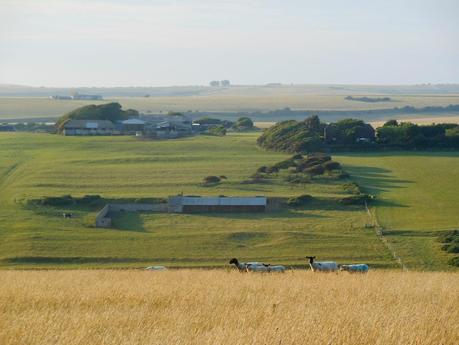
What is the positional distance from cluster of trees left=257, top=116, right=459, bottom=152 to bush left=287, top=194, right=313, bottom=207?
25.2 metres

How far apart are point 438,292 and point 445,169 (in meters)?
55.4

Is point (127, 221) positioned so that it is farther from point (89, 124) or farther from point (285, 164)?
point (89, 124)

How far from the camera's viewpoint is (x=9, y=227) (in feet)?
155

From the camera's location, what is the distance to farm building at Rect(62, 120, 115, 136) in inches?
3947

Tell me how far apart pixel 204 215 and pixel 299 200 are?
662cm

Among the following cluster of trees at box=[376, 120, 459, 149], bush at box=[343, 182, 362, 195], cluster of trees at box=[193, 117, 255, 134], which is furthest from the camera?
cluster of trees at box=[193, 117, 255, 134]

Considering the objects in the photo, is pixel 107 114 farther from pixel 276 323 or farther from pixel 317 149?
pixel 276 323

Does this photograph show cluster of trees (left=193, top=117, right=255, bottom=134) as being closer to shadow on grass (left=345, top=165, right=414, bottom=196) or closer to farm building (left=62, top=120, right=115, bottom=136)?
farm building (left=62, top=120, right=115, bottom=136)

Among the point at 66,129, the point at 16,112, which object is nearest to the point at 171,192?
the point at 66,129

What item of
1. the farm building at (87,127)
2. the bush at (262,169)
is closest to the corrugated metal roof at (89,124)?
the farm building at (87,127)

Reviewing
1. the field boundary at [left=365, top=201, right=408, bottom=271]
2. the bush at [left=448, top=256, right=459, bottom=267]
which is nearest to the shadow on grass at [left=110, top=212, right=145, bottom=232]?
the field boundary at [left=365, top=201, right=408, bottom=271]

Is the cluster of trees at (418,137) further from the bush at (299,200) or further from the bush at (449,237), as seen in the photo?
the bush at (449,237)

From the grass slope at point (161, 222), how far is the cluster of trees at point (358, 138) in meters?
4.55

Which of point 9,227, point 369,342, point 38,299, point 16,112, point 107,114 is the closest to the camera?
point 369,342
